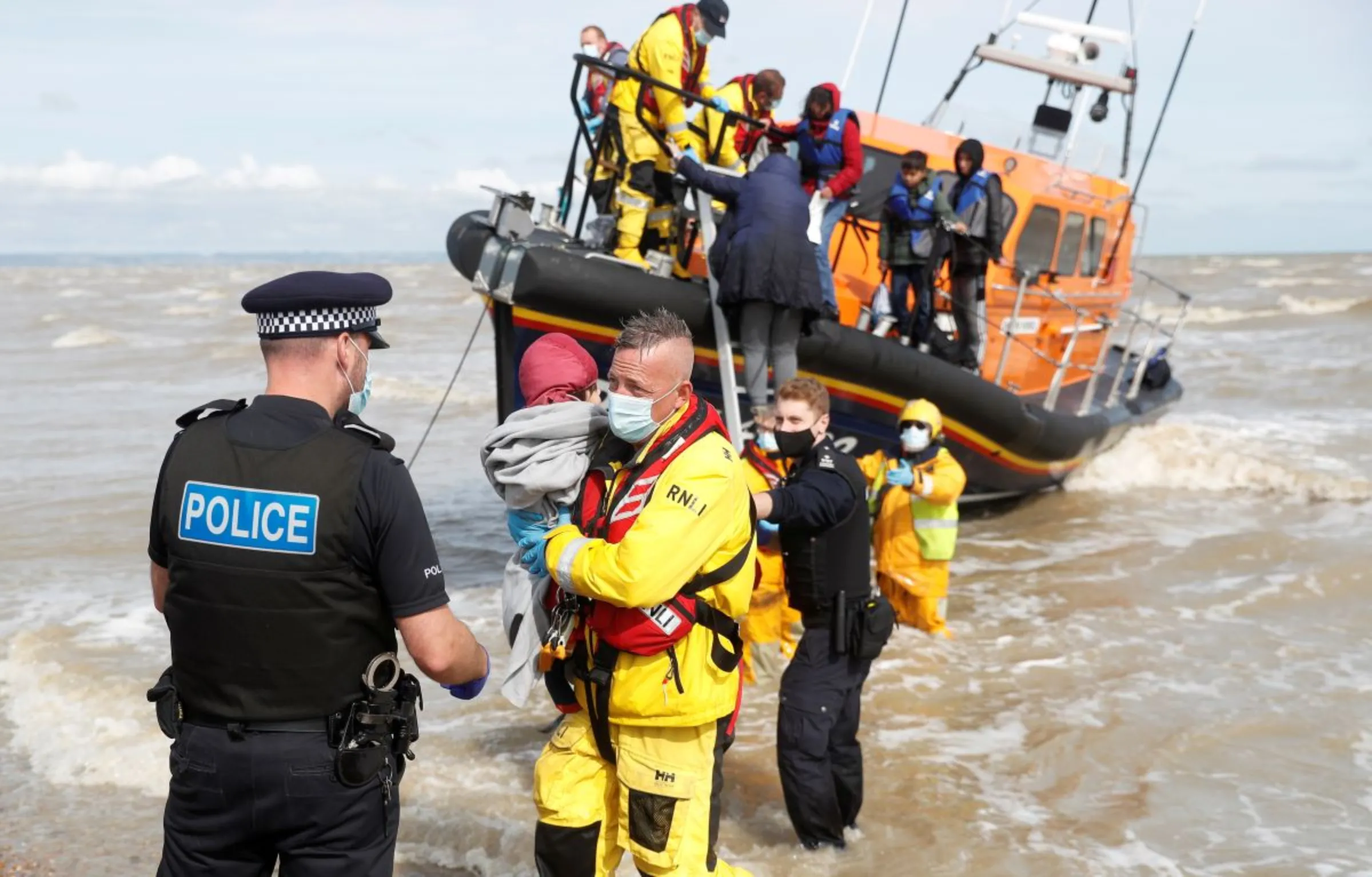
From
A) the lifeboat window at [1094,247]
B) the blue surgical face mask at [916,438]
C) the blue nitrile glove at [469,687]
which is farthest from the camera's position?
the lifeboat window at [1094,247]

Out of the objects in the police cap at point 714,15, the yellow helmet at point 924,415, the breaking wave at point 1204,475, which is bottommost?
the breaking wave at point 1204,475

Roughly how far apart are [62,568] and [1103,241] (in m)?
7.16

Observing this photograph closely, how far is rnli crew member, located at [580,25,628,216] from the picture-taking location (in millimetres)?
6383

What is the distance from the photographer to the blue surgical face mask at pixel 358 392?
81.7 inches

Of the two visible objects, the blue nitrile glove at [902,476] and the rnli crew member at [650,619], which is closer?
the rnli crew member at [650,619]

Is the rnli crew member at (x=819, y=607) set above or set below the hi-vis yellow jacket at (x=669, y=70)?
below

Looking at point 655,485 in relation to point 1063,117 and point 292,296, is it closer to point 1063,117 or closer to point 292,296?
point 292,296

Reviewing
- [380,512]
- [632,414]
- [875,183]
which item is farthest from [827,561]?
[875,183]

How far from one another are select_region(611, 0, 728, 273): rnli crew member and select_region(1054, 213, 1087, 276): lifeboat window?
3.16 metres

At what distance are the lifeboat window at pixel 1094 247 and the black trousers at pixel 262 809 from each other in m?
7.48

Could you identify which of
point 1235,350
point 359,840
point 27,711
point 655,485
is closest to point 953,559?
point 27,711

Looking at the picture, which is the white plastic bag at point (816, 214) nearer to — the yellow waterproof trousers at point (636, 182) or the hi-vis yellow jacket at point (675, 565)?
the yellow waterproof trousers at point (636, 182)

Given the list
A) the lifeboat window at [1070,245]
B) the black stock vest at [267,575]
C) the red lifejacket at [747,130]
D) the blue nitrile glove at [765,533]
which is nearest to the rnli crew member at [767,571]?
the blue nitrile glove at [765,533]

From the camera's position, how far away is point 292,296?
6.51ft
